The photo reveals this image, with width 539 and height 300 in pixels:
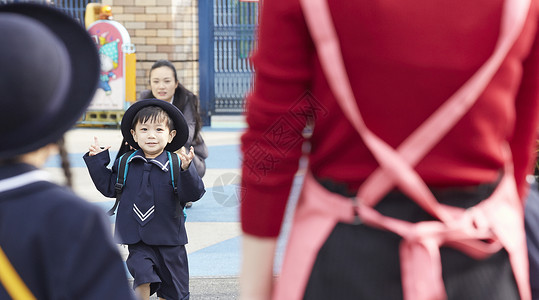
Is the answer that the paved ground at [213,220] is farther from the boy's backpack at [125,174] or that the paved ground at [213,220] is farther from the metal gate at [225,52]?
the metal gate at [225,52]

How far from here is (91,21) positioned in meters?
15.0

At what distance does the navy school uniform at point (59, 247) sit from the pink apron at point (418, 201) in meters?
0.35

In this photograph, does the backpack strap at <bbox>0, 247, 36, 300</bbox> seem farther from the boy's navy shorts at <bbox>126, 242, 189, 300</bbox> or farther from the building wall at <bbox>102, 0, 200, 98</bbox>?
the building wall at <bbox>102, 0, 200, 98</bbox>

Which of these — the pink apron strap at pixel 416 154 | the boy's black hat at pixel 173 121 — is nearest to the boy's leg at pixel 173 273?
the boy's black hat at pixel 173 121

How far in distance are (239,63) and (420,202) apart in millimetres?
15111

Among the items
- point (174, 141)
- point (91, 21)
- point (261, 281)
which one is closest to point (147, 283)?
point (174, 141)

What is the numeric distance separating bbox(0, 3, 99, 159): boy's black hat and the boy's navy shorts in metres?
3.18

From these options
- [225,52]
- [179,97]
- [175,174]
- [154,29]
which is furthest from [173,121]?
[225,52]

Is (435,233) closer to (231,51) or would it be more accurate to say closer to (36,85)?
(36,85)

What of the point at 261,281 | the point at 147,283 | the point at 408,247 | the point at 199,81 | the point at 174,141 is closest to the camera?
the point at 408,247

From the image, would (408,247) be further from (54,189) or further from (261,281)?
(54,189)

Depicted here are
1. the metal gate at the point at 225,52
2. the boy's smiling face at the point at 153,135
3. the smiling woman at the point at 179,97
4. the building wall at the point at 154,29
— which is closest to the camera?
the boy's smiling face at the point at 153,135

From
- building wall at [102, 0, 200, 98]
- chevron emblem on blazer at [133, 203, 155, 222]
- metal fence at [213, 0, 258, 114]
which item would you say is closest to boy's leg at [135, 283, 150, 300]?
chevron emblem on blazer at [133, 203, 155, 222]

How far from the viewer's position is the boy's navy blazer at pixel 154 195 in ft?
15.6
